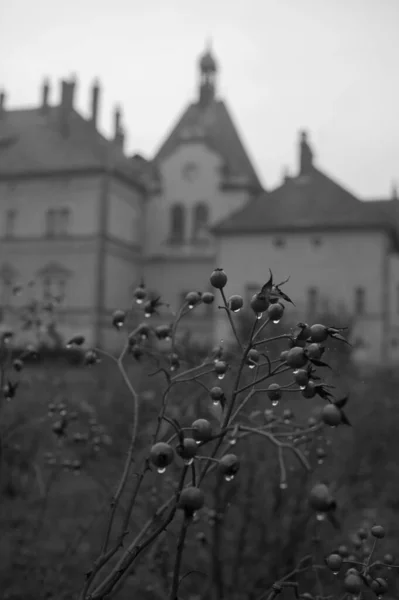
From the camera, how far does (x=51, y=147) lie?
33750mm

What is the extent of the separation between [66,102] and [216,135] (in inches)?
288

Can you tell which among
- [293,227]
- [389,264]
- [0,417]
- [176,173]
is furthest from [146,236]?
[0,417]

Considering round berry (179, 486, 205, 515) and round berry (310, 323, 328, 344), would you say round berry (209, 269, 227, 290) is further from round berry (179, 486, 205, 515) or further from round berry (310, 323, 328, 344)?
round berry (179, 486, 205, 515)

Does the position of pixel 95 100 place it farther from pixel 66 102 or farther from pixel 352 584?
pixel 352 584

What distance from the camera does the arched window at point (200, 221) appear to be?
33.3 metres

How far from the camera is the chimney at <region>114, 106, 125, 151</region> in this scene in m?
35.5

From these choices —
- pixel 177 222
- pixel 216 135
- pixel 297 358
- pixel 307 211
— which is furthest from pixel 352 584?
pixel 216 135

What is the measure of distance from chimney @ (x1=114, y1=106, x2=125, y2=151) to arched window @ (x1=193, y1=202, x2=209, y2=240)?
5470 millimetres

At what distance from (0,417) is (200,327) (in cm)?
2589

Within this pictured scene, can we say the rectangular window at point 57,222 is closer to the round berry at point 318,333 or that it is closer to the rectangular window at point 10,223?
the rectangular window at point 10,223

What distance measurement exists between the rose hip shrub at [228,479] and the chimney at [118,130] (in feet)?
98.5

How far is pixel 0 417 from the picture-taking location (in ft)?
17.9

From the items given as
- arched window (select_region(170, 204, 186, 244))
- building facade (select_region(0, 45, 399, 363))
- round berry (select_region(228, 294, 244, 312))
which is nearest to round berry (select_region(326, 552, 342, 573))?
round berry (select_region(228, 294, 244, 312))

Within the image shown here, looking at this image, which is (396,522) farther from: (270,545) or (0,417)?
(0,417)
